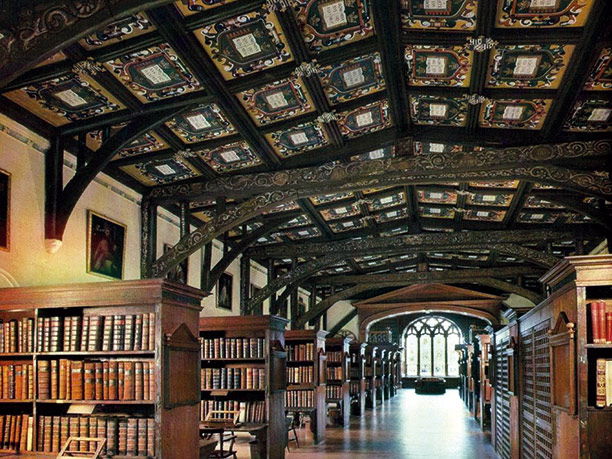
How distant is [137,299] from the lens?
645 cm

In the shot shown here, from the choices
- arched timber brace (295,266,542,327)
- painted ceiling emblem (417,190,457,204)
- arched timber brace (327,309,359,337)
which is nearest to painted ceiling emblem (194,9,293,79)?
painted ceiling emblem (417,190,457,204)

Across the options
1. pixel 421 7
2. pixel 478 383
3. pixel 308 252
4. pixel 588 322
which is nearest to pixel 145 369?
pixel 588 322

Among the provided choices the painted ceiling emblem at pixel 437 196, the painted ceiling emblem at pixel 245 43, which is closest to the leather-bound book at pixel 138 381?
the painted ceiling emblem at pixel 245 43

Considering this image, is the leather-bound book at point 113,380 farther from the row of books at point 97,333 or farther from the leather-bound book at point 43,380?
the leather-bound book at point 43,380

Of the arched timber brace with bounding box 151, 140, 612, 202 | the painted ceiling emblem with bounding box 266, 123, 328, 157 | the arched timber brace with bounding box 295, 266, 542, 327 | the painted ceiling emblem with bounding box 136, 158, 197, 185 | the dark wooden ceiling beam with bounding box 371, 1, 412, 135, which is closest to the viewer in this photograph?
the dark wooden ceiling beam with bounding box 371, 1, 412, 135

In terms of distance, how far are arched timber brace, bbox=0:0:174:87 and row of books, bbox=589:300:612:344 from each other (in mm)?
3873

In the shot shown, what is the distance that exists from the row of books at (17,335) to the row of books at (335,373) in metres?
9.97

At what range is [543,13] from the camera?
6953 mm

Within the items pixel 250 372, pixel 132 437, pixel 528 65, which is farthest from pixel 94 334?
pixel 528 65

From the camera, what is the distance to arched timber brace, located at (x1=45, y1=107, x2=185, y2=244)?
27.2 ft

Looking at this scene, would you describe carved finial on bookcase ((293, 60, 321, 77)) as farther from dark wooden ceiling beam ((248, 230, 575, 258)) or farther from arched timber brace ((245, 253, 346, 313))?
arched timber brace ((245, 253, 346, 313))

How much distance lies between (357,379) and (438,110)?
11929 mm

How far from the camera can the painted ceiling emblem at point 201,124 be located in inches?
341

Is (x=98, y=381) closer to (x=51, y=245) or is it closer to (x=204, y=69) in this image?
(x=51, y=245)
